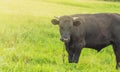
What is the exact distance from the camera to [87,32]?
13.7m

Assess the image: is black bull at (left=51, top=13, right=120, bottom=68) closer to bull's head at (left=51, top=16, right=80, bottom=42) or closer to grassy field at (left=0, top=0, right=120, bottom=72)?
bull's head at (left=51, top=16, right=80, bottom=42)

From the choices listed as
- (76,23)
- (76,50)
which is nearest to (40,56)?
(76,50)

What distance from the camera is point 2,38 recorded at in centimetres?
1456

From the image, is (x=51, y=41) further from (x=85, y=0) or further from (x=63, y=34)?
(x=85, y=0)

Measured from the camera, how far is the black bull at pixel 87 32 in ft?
42.4

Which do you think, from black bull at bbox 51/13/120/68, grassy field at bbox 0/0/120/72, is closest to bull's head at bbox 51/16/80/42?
black bull at bbox 51/13/120/68

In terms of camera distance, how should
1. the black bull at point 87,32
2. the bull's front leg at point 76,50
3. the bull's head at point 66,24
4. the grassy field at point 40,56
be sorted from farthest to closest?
the bull's front leg at point 76,50, the black bull at point 87,32, the bull's head at point 66,24, the grassy field at point 40,56

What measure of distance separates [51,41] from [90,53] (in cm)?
198

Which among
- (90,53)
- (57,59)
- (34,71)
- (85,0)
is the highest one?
(34,71)

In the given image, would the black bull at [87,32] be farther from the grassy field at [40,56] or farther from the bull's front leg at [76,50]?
the grassy field at [40,56]

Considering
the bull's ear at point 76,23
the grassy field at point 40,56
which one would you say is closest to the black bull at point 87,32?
the bull's ear at point 76,23

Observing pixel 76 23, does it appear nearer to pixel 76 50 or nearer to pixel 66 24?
pixel 66 24

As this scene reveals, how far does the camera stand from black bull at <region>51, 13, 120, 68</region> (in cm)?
1293

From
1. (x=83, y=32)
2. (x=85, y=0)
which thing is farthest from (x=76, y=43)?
(x=85, y=0)
